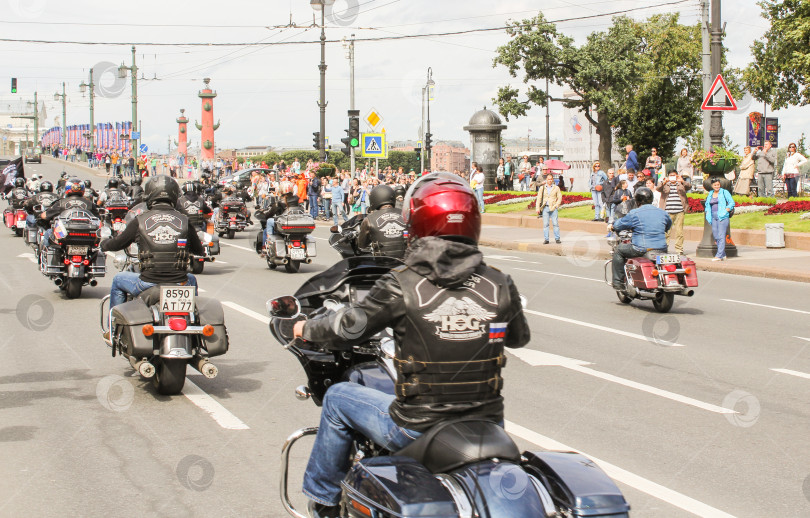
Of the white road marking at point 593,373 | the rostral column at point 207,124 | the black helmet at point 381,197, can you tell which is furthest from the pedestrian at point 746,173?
the rostral column at point 207,124

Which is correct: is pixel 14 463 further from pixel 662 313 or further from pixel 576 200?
pixel 576 200

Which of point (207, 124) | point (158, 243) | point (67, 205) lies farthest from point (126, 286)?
point (207, 124)

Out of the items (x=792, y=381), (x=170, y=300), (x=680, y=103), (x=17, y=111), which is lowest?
(x=792, y=381)

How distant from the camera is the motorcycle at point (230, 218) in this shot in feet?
88.2

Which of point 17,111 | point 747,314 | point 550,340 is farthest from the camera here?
point 17,111

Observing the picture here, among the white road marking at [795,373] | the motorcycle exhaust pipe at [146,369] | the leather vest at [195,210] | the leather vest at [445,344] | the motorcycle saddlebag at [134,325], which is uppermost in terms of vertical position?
the leather vest at [195,210]

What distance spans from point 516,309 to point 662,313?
969cm

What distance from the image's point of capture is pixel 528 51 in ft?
144

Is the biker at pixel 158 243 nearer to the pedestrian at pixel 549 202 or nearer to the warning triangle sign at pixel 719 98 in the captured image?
the warning triangle sign at pixel 719 98

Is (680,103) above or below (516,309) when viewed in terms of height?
above

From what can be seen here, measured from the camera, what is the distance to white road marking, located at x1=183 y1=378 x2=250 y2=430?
22.6 feet

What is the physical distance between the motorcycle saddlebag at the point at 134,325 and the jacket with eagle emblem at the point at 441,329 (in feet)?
14.2

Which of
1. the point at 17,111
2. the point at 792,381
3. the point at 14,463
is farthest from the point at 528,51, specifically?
the point at 17,111

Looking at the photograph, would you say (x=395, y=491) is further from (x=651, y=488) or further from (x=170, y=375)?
(x=170, y=375)
